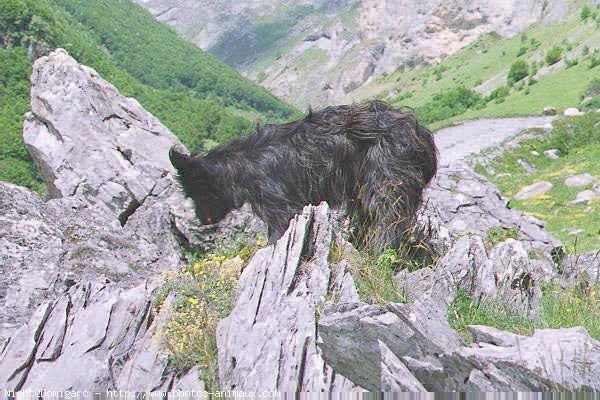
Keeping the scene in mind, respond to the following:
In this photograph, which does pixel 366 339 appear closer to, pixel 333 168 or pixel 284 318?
pixel 284 318

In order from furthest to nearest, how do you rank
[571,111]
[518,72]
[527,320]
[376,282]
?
[518,72] → [571,111] → [376,282] → [527,320]

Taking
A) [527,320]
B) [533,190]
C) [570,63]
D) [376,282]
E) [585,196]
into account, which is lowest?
[527,320]

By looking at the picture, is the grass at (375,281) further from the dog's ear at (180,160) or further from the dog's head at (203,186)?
the dog's ear at (180,160)

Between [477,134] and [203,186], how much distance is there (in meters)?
27.1

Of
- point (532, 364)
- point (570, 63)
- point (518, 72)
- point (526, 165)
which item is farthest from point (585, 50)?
point (532, 364)

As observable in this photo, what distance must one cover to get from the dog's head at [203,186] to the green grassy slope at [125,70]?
1233 centimetres

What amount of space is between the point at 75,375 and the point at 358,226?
3.29 m

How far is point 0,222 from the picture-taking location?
284 inches

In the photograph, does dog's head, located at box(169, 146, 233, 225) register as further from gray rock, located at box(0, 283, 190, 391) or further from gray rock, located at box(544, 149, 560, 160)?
gray rock, located at box(544, 149, 560, 160)

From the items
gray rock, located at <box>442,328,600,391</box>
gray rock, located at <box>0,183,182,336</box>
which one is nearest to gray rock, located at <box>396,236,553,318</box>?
gray rock, located at <box>442,328,600,391</box>

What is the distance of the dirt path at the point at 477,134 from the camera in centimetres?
2659

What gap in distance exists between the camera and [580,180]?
1783cm

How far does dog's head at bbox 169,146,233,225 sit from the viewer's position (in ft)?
22.9

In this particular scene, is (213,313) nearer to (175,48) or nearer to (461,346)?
(461,346)
